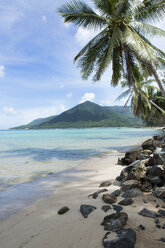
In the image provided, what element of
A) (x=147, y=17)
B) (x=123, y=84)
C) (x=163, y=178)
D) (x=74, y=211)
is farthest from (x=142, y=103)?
(x=74, y=211)

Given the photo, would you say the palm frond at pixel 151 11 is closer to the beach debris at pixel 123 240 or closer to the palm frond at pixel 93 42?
the palm frond at pixel 93 42

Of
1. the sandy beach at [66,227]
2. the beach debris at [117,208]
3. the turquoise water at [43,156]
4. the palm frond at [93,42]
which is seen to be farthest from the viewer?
the palm frond at [93,42]

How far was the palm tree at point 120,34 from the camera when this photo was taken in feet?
27.3

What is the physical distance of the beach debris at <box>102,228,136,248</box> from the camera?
2.14 meters

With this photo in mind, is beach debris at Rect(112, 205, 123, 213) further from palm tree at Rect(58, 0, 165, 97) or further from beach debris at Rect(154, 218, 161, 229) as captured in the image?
palm tree at Rect(58, 0, 165, 97)

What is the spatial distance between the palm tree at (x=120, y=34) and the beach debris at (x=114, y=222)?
7262 millimetres

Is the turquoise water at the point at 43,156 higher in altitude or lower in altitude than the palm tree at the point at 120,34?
lower

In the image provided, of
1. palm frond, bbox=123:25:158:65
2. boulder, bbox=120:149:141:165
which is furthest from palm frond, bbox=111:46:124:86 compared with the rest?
boulder, bbox=120:149:141:165

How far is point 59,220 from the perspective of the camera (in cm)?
318

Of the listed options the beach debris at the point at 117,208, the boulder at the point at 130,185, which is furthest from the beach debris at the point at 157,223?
the boulder at the point at 130,185

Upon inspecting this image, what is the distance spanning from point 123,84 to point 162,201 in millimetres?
23641

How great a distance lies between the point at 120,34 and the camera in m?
8.75

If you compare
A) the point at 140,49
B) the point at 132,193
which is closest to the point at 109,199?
the point at 132,193

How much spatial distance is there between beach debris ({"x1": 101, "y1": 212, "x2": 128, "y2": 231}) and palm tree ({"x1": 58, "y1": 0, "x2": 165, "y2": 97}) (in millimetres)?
7262
